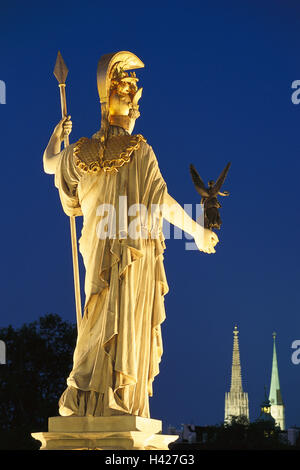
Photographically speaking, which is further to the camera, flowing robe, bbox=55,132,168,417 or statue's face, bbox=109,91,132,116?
statue's face, bbox=109,91,132,116

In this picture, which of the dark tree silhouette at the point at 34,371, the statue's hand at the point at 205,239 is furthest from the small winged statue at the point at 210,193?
the dark tree silhouette at the point at 34,371

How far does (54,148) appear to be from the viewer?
10.8 metres

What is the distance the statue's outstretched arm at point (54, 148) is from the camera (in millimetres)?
10664

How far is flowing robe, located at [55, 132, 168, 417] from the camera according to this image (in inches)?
372

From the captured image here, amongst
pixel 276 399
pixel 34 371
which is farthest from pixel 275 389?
pixel 34 371

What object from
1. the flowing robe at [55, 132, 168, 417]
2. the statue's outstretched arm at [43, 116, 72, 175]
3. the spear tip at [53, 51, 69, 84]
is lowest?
the flowing robe at [55, 132, 168, 417]

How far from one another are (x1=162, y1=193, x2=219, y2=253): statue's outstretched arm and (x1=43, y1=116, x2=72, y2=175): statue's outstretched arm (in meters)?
1.45

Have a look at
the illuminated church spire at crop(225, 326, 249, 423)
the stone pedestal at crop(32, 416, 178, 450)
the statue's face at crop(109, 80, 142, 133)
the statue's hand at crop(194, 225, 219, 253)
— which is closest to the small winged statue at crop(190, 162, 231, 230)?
the statue's hand at crop(194, 225, 219, 253)

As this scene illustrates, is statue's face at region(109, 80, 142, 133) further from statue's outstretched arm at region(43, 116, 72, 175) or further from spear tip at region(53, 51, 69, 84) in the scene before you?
spear tip at region(53, 51, 69, 84)

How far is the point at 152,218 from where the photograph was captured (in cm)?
1009

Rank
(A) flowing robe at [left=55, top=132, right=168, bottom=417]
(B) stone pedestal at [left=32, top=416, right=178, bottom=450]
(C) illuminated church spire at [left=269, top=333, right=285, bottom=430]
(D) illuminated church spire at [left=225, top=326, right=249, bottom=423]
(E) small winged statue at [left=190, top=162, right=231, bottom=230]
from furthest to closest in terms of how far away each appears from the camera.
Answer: (C) illuminated church spire at [left=269, top=333, right=285, bottom=430] → (D) illuminated church spire at [left=225, top=326, right=249, bottom=423] → (E) small winged statue at [left=190, top=162, right=231, bottom=230] → (A) flowing robe at [left=55, top=132, right=168, bottom=417] → (B) stone pedestal at [left=32, top=416, right=178, bottom=450]

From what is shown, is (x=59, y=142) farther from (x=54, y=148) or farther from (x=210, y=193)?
(x=210, y=193)

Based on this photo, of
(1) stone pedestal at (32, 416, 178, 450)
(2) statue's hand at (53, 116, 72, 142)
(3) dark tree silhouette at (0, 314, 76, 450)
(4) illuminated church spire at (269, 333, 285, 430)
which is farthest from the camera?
(4) illuminated church spire at (269, 333, 285, 430)
